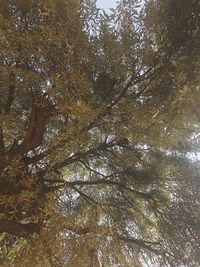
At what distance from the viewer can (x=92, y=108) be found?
4.38 m

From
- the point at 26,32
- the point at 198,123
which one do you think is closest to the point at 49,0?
the point at 26,32

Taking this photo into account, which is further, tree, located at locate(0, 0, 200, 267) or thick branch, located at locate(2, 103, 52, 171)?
thick branch, located at locate(2, 103, 52, 171)

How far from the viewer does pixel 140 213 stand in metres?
6.71

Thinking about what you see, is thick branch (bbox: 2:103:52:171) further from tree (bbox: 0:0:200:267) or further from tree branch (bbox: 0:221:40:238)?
tree branch (bbox: 0:221:40:238)

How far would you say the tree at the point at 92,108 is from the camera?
411 centimetres

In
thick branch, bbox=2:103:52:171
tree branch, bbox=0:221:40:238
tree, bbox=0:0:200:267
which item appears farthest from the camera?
tree branch, bbox=0:221:40:238

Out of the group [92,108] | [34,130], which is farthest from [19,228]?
[92,108]

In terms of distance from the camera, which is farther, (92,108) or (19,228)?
(19,228)

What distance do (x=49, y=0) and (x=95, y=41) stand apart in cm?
77

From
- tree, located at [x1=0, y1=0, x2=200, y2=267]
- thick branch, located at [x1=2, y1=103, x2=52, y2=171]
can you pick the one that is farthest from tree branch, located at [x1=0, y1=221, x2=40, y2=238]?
thick branch, located at [x1=2, y1=103, x2=52, y2=171]

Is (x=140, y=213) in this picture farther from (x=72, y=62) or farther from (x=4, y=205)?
(x=72, y=62)

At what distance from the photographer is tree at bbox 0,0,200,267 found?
13.5ft

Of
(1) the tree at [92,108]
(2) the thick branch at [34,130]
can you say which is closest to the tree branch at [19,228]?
(1) the tree at [92,108]

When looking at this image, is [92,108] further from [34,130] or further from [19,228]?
[19,228]
